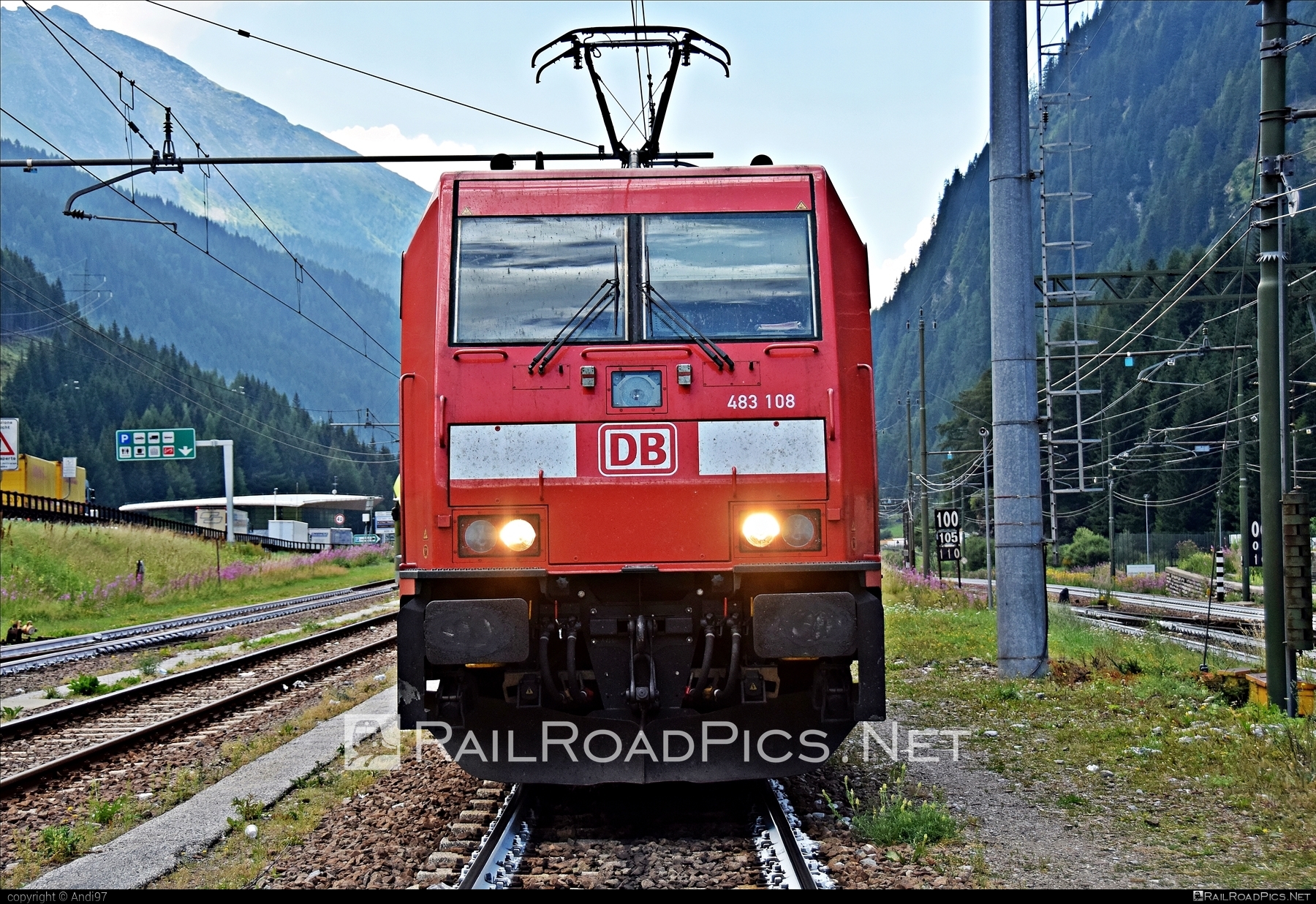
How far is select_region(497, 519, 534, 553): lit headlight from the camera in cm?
678

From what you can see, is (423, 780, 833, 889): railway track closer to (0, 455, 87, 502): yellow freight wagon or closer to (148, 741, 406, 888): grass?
(148, 741, 406, 888): grass

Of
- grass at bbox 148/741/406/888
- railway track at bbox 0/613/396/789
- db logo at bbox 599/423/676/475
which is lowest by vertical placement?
railway track at bbox 0/613/396/789

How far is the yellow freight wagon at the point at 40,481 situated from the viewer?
55031mm

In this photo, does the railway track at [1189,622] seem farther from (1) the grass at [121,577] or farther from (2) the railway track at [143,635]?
(1) the grass at [121,577]

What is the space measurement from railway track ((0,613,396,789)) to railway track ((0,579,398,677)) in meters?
2.80

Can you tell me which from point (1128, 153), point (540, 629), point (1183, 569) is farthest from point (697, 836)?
point (1128, 153)

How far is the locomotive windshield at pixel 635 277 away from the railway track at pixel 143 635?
12716 mm

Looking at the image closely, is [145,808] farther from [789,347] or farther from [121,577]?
[121,577]

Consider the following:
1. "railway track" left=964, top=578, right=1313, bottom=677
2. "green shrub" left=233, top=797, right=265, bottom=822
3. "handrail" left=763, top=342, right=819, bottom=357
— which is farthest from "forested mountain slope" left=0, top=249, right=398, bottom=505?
"handrail" left=763, top=342, right=819, bottom=357

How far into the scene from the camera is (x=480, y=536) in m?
6.80

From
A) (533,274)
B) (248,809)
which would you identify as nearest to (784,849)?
(533,274)

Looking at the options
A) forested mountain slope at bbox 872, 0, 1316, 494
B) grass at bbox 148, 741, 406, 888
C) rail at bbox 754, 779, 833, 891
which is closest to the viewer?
rail at bbox 754, 779, 833, 891

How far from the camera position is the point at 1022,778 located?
328 inches

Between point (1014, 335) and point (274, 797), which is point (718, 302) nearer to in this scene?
point (274, 797)
